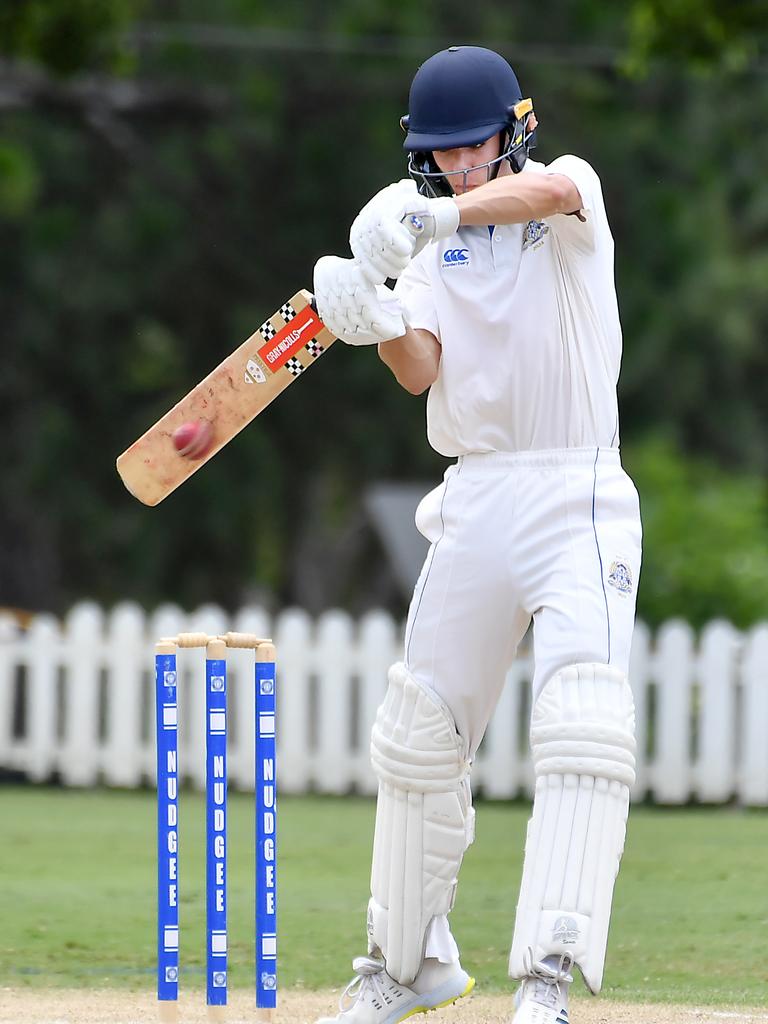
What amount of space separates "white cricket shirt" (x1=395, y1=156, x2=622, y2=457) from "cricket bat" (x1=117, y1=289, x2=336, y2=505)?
0.24 m

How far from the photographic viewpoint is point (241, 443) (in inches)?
621

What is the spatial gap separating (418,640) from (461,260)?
76 centimetres

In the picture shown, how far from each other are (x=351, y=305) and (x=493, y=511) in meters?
0.52

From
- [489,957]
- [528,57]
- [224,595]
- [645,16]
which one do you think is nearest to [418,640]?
[489,957]

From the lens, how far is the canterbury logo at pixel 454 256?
3.60 meters

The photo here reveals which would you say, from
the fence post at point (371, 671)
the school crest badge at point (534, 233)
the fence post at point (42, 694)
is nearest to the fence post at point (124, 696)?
the fence post at point (42, 694)

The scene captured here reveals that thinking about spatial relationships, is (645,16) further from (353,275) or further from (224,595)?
(224,595)

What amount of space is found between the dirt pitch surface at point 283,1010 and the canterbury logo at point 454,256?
1.55 meters

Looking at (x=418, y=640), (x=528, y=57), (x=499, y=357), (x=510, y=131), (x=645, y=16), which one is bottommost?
(x=418, y=640)

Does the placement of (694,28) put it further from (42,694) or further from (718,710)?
(42,694)

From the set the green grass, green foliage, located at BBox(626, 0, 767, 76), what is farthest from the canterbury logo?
green foliage, located at BBox(626, 0, 767, 76)

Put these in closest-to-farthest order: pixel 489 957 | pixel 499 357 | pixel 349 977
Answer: pixel 499 357 < pixel 349 977 < pixel 489 957

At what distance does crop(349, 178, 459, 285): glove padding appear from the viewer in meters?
3.22

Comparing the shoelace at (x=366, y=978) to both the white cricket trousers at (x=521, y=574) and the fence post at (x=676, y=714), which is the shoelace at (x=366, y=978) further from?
the fence post at (x=676, y=714)
